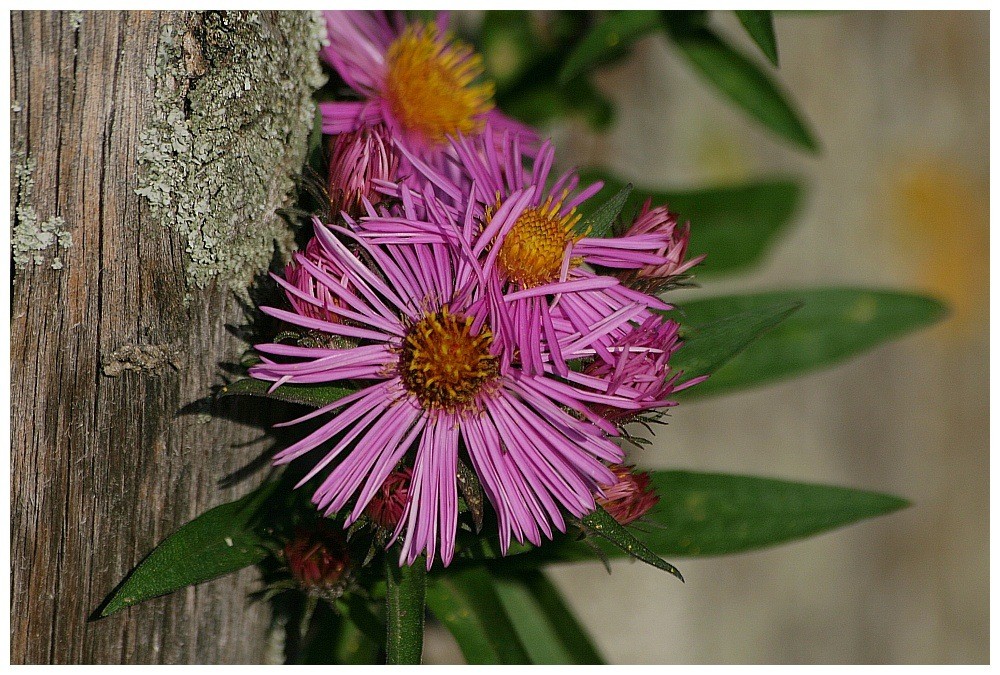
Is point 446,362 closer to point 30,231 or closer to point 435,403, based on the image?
point 435,403

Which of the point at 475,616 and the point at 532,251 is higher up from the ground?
the point at 532,251

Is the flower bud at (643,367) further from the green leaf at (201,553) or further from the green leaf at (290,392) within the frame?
the green leaf at (201,553)

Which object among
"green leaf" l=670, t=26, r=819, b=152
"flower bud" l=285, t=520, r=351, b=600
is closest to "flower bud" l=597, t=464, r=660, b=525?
"flower bud" l=285, t=520, r=351, b=600

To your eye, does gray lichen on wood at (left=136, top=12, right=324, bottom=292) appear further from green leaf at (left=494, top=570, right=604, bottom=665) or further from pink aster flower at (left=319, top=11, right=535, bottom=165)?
green leaf at (left=494, top=570, right=604, bottom=665)

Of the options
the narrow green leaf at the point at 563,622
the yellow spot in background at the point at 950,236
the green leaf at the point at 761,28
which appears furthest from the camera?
the yellow spot in background at the point at 950,236

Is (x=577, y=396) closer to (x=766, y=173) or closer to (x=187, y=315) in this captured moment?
(x=187, y=315)

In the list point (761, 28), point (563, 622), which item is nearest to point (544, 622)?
point (563, 622)

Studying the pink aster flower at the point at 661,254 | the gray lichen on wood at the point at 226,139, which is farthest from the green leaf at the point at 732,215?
the gray lichen on wood at the point at 226,139

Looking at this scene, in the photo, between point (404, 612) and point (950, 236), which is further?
point (950, 236)

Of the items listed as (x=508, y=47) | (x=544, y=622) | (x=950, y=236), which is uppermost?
(x=508, y=47)
